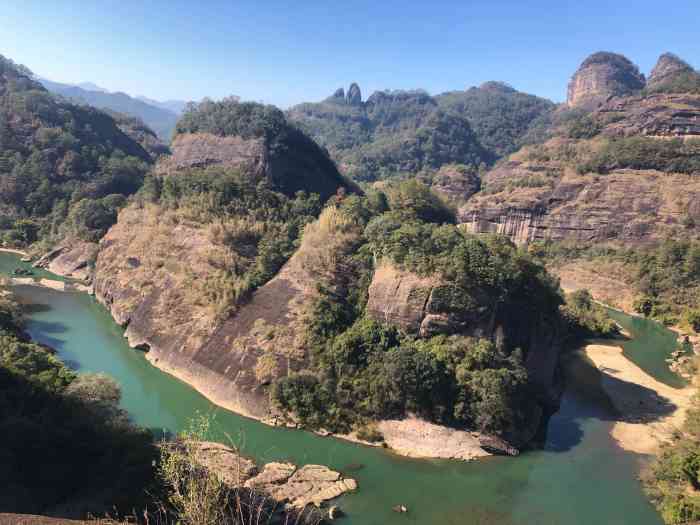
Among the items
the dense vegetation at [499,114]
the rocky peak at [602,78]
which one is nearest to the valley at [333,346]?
the dense vegetation at [499,114]

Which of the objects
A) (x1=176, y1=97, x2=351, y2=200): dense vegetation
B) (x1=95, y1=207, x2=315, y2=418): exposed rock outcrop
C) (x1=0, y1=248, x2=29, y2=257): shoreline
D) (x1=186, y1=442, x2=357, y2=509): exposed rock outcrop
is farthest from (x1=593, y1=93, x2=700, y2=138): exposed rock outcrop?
(x1=0, y1=248, x2=29, y2=257): shoreline

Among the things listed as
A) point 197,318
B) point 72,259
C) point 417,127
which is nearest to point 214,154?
point 72,259

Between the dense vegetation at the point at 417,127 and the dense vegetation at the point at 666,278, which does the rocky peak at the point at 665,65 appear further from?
the dense vegetation at the point at 666,278

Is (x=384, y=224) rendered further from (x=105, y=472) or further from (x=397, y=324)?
(x=105, y=472)

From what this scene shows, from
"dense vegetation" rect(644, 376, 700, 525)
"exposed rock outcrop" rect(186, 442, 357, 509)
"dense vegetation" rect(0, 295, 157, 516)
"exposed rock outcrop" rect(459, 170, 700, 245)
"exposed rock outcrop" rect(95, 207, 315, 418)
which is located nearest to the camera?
"dense vegetation" rect(0, 295, 157, 516)

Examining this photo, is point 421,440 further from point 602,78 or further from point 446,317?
point 602,78

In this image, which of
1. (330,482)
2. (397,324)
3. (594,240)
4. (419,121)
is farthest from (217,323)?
(419,121)

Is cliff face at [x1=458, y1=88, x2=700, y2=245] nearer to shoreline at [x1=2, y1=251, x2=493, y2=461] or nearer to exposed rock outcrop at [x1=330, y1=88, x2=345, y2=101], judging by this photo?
shoreline at [x1=2, y1=251, x2=493, y2=461]
